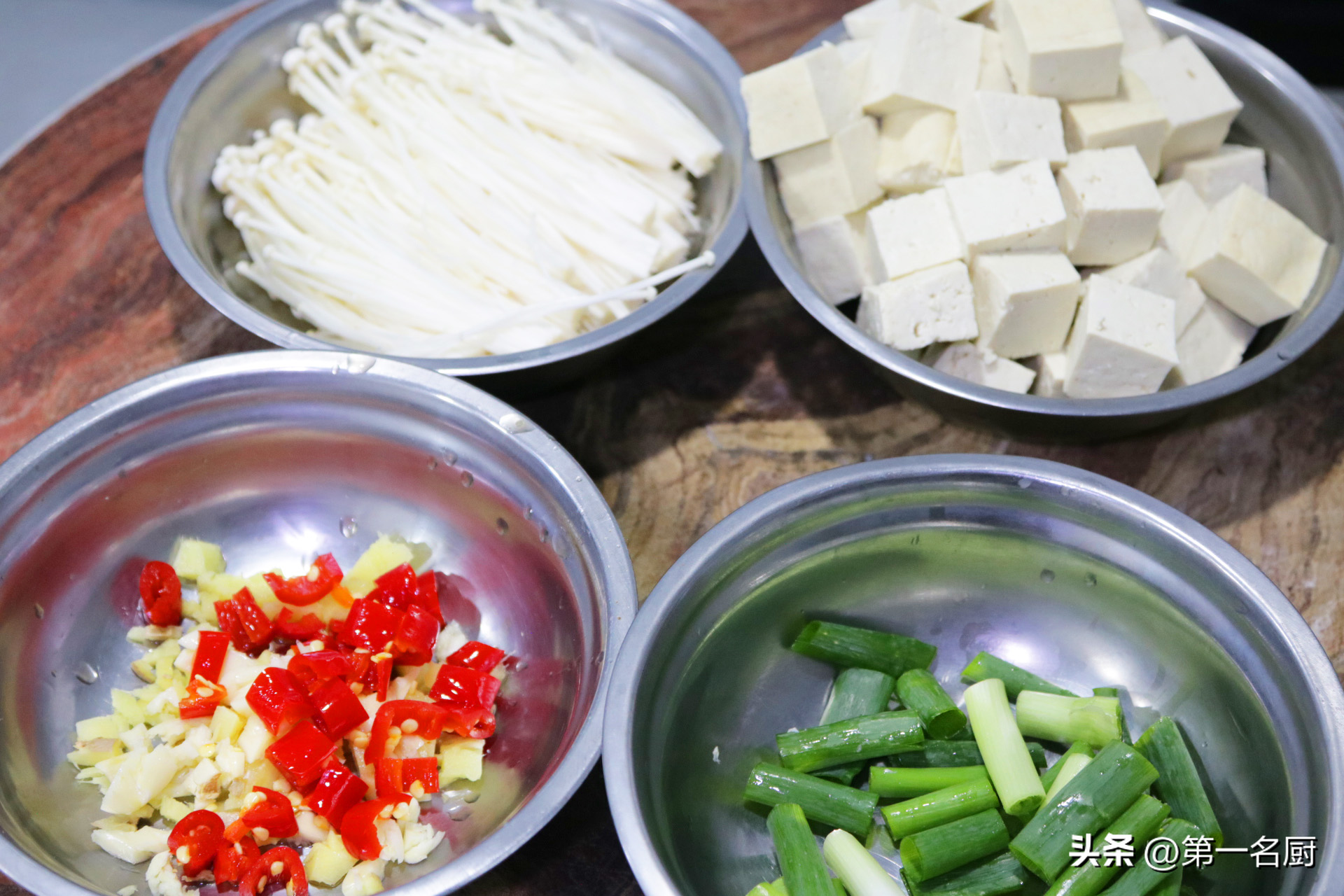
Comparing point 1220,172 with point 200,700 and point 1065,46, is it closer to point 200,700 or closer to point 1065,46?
point 1065,46

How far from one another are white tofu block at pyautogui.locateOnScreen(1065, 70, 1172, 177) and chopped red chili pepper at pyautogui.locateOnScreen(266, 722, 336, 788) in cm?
196

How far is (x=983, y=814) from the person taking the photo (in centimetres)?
160

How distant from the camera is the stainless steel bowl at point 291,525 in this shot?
1.73 m

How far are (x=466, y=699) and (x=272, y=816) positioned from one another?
34 centimetres

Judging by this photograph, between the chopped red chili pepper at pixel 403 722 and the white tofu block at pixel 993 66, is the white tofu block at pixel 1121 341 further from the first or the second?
the chopped red chili pepper at pixel 403 722

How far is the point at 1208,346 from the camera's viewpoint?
2.27 m

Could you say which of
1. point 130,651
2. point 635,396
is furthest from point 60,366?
point 635,396

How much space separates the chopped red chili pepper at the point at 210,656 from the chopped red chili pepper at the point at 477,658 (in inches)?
15.0

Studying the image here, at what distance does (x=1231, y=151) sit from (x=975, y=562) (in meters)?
1.33

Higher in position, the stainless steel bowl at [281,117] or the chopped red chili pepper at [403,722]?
the stainless steel bowl at [281,117]

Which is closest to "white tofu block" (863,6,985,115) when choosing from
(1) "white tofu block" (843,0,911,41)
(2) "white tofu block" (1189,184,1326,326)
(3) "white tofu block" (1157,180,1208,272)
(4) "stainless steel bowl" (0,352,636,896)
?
(1) "white tofu block" (843,0,911,41)

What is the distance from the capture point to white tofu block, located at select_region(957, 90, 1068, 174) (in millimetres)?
2205

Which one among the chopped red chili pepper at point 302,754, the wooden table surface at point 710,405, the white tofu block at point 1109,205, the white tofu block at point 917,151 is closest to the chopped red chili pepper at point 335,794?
the chopped red chili pepper at point 302,754

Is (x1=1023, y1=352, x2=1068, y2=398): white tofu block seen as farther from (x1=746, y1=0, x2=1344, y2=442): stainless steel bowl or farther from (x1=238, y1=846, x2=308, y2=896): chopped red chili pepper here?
(x1=238, y1=846, x2=308, y2=896): chopped red chili pepper
